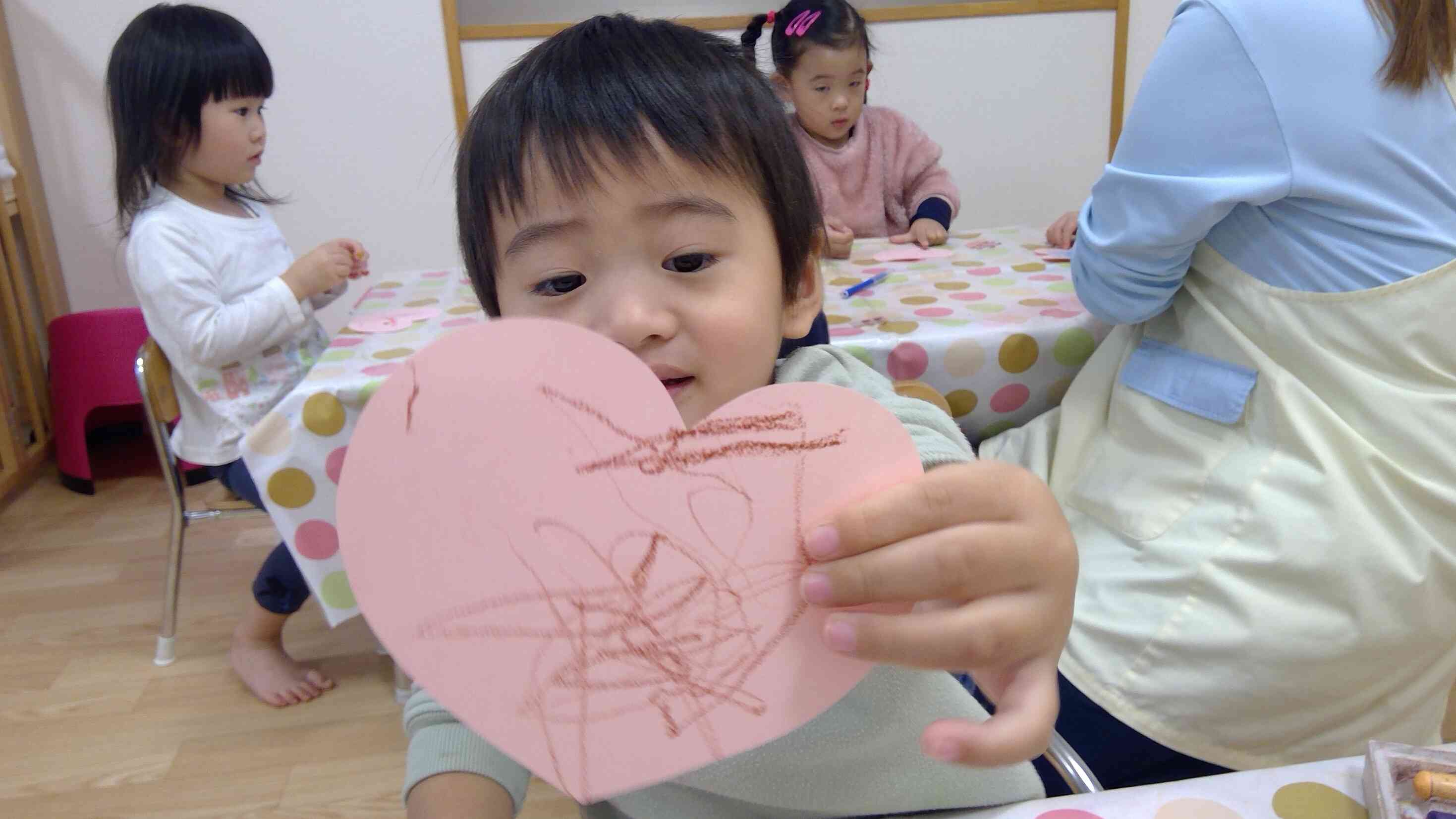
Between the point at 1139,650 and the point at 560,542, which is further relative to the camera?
the point at 1139,650

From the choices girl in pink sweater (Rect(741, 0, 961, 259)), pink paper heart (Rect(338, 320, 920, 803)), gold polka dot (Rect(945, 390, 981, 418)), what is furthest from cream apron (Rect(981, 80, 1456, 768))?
girl in pink sweater (Rect(741, 0, 961, 259))

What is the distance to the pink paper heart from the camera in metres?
0.37

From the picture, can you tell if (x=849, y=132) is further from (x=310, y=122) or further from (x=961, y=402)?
(x=310, y=122)

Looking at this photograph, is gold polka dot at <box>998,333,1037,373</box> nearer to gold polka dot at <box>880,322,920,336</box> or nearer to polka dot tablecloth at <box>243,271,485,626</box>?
gold polka dot at <box>880,322,920,336</box>

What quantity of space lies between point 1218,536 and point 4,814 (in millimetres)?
1760

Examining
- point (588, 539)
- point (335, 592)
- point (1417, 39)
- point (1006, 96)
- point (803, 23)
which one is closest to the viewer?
point (588, 539)

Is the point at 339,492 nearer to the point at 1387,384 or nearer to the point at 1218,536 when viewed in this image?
the point at 1218,536

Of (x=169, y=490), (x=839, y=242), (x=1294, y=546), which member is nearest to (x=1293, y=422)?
(x=1294, y=546)

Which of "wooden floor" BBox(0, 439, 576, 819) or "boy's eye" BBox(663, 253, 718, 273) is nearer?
"boy's eye" BBox(663, 253, 718, 273)

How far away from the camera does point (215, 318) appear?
1.49 m

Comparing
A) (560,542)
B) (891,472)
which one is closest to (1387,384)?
(891,472)

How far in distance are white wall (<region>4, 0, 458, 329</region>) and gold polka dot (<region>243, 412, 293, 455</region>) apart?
1.53 m

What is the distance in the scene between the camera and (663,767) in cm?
39

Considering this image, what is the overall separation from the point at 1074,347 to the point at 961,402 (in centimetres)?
16
